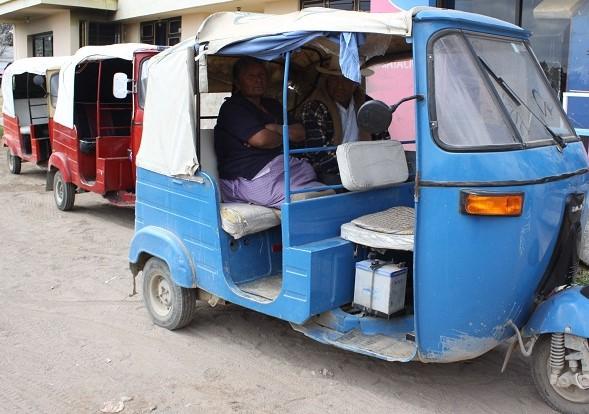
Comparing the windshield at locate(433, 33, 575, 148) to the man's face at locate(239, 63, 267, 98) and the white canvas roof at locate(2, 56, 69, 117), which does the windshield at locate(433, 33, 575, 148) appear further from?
the white canvas roof at locate(2, 56, 69, 117)

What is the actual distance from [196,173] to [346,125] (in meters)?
1.49

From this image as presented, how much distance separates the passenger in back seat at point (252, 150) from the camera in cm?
441

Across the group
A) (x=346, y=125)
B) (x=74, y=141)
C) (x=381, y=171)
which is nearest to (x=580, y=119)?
(x=346, y=125)

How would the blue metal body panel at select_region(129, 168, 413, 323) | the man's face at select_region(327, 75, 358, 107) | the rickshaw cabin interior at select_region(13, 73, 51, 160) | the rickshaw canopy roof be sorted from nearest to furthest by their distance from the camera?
the rickshaw canopy roof, the blue metal body panel at select_region(129, 168, 413, 323), the man's face at select_region(327, 75, 358, 107), the rickshaw cabin interior at select_region(13, 73, 51, 160)

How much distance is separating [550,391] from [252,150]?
2437 millimetres

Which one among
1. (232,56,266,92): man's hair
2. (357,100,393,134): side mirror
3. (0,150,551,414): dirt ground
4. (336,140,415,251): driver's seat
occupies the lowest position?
(0,150,551,414): dirt ground

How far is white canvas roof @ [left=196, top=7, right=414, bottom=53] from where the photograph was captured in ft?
10.8

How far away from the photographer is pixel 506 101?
3.48 m

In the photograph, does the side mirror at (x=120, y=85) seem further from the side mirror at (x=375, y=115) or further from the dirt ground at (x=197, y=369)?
the side mirror at (x=375, y=115)

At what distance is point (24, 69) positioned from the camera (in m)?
11.7

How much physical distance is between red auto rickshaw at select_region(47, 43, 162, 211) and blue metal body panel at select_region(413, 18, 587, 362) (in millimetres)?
5542

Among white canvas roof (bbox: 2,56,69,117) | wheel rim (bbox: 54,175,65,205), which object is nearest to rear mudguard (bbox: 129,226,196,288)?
wheel rim (bbox: 54,175,65,205)

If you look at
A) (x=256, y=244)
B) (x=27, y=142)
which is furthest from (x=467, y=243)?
(x=27, y=142)

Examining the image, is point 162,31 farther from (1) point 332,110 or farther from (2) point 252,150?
(2) point 252,150
